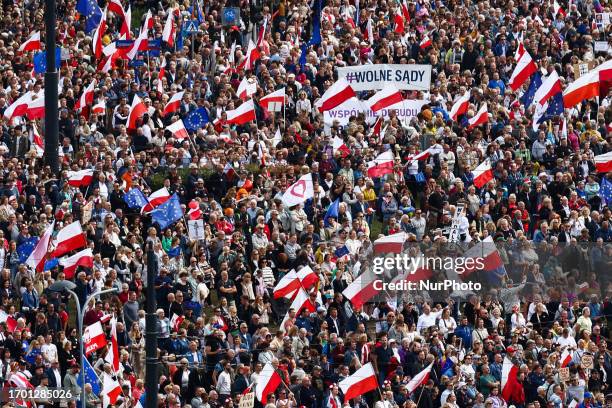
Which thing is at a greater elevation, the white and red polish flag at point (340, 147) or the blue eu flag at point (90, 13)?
the blue eu flag at point (90, 13)

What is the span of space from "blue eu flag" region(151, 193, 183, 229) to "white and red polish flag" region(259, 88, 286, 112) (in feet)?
21.9

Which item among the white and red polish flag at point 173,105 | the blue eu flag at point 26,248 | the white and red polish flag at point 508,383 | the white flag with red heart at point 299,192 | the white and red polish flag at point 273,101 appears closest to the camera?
the white and red polish flag at point 508,383

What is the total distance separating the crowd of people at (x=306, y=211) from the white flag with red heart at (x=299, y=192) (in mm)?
136

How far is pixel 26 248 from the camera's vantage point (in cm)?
4388

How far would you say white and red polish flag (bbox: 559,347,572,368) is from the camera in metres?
43.0

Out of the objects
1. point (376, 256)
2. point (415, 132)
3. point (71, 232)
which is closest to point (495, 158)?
point (415, 132)

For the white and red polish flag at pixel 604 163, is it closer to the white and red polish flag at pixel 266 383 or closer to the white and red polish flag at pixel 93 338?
the white and red polish flag at pixel 266 383

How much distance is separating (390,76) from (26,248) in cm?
1151

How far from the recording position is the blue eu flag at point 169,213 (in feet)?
149

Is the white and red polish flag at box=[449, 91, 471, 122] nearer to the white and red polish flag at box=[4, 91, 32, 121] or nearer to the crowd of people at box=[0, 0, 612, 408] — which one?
the crowd of people at box=[0, 0, 612, 408]

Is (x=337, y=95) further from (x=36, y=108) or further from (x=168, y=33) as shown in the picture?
(x=36, y=108)

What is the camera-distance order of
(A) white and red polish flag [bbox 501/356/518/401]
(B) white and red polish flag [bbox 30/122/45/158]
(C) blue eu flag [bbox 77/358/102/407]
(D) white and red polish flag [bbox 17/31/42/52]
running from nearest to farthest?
(C) blue eu flag [bbox 77/358/102/407]
(A) white and red polish flag [bbox 501/356/518/401]
(B) white and red polish flag [bbox 30/122/45/158]
(D) white and red polish flag [bbox 17/31/42/52]

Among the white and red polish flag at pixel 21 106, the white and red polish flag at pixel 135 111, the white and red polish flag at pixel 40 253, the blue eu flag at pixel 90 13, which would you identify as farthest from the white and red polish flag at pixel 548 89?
the white and red polish flag at pixel 40 253

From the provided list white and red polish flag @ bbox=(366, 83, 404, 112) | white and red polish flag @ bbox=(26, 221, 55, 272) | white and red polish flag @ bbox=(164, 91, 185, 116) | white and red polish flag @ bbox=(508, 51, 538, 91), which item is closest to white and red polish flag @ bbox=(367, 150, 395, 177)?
white and red polish flag @ bbox=(366, 83, 404, 112)
